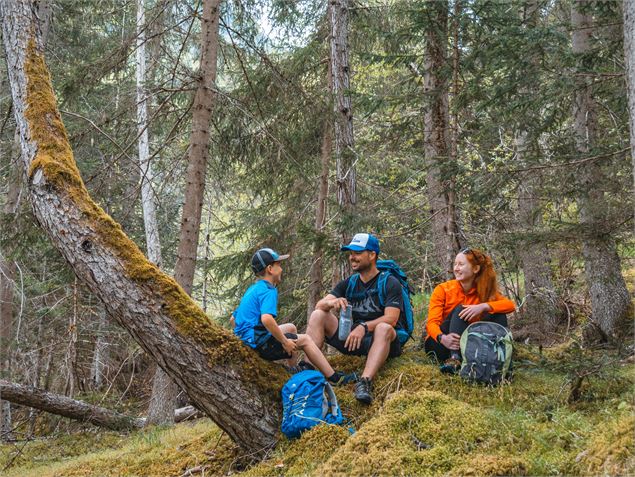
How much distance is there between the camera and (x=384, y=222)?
8.82m

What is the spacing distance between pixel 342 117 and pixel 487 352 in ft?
16.0

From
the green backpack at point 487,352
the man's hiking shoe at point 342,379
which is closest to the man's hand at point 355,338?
the man's hiking shoe at point 342,379

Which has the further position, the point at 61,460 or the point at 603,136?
the point at 603,136

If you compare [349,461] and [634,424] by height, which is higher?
[634,424]

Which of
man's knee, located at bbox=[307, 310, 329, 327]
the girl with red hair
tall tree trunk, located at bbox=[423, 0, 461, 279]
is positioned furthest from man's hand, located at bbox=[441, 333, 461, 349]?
tall tree trunk, located at bbox=[423, 0, 461, 279]

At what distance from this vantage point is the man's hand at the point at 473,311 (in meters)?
5.95

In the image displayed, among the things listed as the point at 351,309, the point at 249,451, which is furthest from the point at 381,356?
the point at 249,451

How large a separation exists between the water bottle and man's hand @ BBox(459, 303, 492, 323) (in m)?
1.19

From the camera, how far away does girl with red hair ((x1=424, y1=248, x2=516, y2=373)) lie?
19.8 feet

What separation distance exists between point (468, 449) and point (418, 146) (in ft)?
30.7

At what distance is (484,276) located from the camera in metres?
6.32

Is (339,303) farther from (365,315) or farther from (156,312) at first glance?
(156,312)

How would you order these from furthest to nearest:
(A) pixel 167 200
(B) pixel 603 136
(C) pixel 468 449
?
(A) pixel 167 200 → (B) pixel 603 136 → (C) pixel 468 449

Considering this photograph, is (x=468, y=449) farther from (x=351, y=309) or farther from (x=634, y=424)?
(x=351, y=309)
